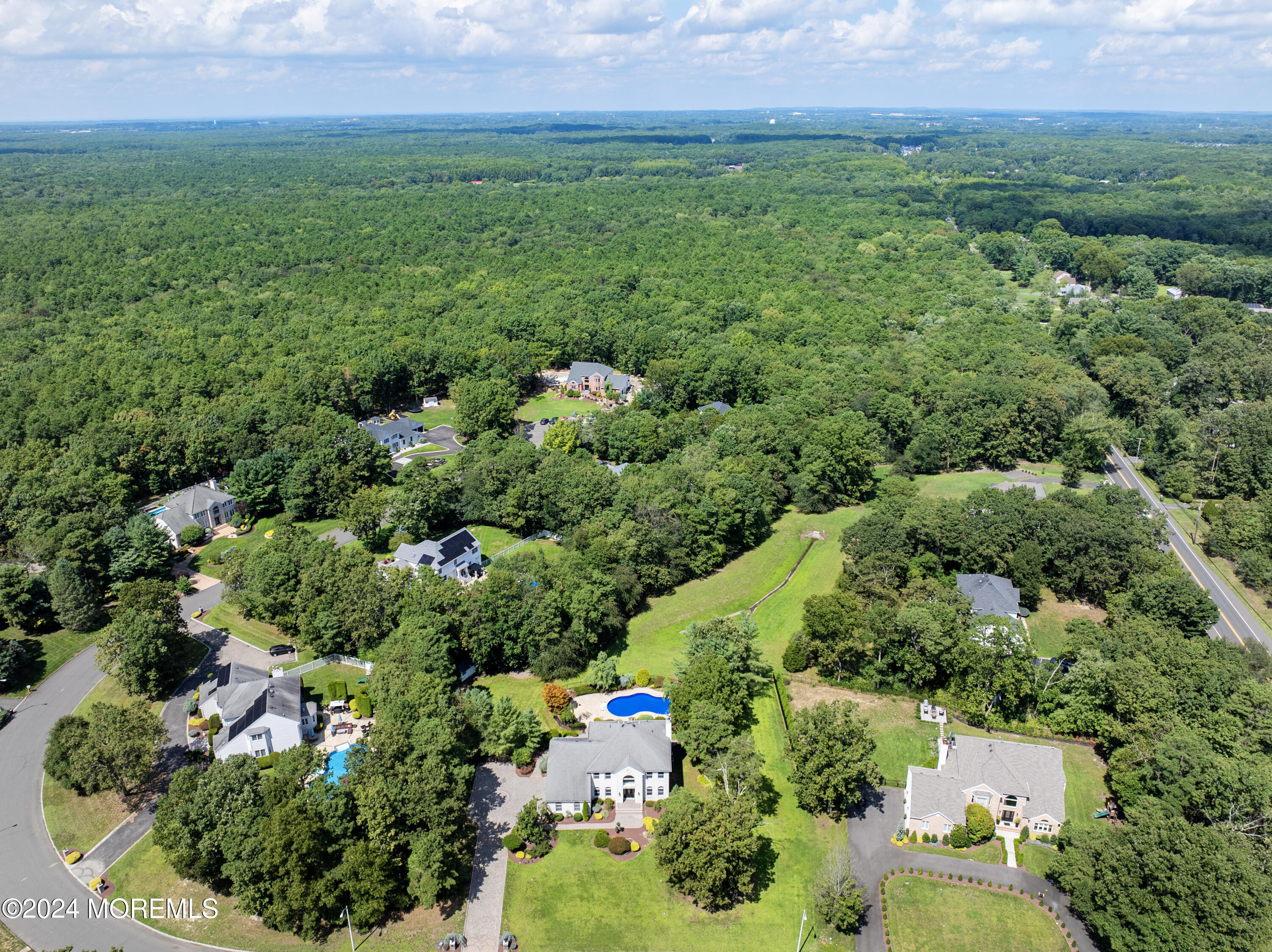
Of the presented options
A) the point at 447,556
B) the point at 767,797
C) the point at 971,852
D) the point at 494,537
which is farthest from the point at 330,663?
the point at 971,852

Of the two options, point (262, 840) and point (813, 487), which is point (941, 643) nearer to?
point (813, 487)

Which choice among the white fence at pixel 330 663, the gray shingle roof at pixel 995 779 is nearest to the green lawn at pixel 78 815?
the white fence at pixel 330 663

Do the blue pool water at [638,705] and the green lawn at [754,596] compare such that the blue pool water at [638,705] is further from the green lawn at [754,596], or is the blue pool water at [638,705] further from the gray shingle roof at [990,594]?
the gray shingle roof at [990,594]

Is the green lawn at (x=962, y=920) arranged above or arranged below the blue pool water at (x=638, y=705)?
below

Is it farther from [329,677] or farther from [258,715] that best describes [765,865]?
[329,677]

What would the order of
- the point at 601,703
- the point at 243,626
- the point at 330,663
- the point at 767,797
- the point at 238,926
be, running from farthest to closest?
the point at 243,626 < the point at 330,663 < the point at 601,703 < the point at 767,797 < the point at 238,926

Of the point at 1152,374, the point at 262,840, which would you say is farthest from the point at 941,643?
the point at 1152,374
